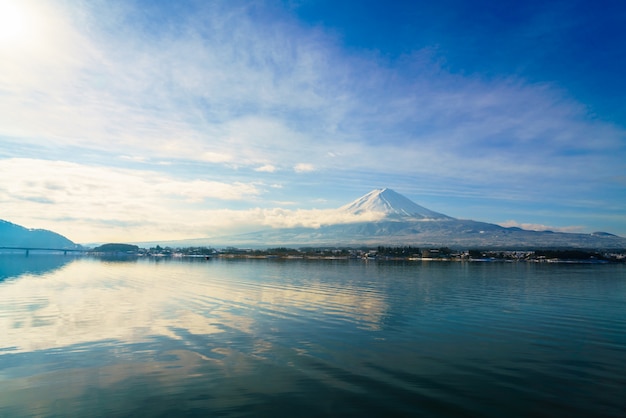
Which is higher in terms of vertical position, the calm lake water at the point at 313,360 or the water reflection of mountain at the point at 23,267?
the calm lake water at the point at 313,360

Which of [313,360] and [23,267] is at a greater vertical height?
[313,360]

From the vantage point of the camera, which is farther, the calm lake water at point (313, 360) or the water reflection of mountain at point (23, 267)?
the water reflection of mountain at point (23, 267)

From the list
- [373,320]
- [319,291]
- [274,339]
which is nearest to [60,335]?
[274,339]

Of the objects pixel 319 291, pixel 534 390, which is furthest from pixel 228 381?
pixel 319 291

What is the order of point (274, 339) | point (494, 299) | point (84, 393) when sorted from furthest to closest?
point (494, 299), point (274, 339), point (84, 393)

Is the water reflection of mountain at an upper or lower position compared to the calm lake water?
lower

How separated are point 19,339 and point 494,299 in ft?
128

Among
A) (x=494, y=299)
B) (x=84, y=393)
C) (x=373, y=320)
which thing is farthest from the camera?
(x=494, y=299)

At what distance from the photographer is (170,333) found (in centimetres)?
2341

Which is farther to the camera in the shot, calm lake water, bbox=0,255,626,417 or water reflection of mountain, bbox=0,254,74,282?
water reflection of mountain, bbox=0,254,74,282

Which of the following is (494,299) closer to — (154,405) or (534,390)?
(534,390)

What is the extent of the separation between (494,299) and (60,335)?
37.2 meters

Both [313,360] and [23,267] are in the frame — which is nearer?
[313,360]

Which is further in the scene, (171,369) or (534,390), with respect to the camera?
(171,369)
